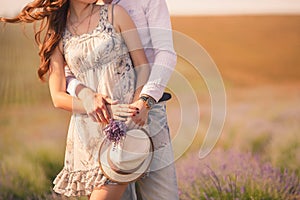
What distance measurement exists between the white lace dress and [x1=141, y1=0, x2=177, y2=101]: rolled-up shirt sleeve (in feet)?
0.34

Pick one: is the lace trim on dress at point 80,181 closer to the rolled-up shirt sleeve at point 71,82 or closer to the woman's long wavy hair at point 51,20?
the rolled-up shirt sleeve at point 71,82

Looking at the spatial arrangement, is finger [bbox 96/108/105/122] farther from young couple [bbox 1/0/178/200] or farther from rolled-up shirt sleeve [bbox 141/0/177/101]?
rolled-up shirt sleeve [bbox 141/0/177/101]

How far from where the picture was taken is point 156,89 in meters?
2.59

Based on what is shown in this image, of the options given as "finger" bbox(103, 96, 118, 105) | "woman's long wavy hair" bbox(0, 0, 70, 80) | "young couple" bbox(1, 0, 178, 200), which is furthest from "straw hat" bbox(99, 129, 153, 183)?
"woman's long wavy hair" bbox(0, 0, 70, 80)

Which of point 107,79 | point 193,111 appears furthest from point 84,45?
point 193,111

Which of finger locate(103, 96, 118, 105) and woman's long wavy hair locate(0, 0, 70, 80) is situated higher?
woman's long wavy hair locate(0, 0, 70, 80)

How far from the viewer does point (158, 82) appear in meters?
2.60

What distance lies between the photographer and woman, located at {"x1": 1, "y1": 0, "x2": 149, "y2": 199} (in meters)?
2.61

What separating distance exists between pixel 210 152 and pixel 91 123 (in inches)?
62.6

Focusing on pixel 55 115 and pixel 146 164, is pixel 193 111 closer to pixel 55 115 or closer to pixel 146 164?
pixel 146 164

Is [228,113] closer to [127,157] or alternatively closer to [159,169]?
[159,169]

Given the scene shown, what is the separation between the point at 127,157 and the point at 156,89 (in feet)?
0.88

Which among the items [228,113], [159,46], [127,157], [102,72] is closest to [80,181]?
[127,157]

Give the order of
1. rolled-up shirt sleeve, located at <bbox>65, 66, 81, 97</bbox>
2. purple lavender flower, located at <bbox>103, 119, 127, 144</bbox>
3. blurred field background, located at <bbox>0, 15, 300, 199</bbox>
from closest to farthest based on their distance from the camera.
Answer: purple lavender flower, located at <bbox>103, 119, 127, 144</bbox>
rolled-up shirt sleeve, located at <bbox>65, 66, 81, 97</bbox>
blurred field background, located at <bbox>0, 15, 300, 199</bbox>
